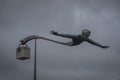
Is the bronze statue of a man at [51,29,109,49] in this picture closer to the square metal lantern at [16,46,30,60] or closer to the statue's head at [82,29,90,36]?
the statue's head at [82,29,90,36]

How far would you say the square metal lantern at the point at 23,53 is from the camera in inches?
1612

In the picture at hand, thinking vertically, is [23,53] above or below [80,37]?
below

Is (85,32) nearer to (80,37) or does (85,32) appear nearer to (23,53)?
(80,37)

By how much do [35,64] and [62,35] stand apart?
2236mm

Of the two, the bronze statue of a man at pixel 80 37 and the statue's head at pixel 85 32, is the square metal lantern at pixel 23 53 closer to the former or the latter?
the bronze statue of a man at pixel 80 37

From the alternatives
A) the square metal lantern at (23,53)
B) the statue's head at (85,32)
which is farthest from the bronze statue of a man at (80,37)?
the square metal lantern at (23,53)

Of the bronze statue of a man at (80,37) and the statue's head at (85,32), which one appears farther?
the statue's head at (85,32)

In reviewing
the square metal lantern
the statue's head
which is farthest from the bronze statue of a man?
the square metal lantern

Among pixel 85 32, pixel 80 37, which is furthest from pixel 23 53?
pixel 85 32

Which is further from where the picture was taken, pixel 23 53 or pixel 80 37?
pixel 23 53

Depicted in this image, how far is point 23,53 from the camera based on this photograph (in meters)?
41.0

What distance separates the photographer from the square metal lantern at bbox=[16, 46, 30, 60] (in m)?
40.9

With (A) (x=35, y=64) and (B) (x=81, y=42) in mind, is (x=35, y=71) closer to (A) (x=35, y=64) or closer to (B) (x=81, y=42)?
(A) (x=35, y=64)

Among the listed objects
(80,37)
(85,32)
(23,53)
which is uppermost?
(85,32)
